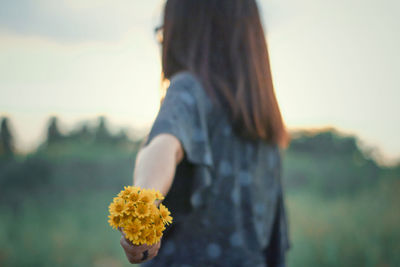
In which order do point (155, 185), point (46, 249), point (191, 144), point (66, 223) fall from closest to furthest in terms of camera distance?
point (155, 185)
point (191, 144)
point (46, 249)
point (66, 223)

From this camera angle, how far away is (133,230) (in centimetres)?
60

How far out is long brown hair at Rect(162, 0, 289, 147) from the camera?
1052 millimetres

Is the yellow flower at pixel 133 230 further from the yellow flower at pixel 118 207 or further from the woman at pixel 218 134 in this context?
the woman at pixel 218 134

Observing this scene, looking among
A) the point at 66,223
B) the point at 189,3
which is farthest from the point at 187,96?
the point at 66,223

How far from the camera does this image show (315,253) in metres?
3.31

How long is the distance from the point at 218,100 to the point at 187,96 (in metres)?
0.14

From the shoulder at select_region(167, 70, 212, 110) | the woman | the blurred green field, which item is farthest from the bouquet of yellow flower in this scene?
the blurred green field

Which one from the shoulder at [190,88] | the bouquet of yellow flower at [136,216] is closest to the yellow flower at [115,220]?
the bouquet of yellow flower at [136,216]

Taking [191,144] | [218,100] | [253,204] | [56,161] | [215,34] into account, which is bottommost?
[56,161]

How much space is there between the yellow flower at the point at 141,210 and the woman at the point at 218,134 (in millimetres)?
225

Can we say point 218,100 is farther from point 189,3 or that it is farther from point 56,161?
point 56,161

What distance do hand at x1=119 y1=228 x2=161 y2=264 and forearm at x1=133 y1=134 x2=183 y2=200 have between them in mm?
123

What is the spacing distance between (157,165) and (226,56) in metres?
0.54

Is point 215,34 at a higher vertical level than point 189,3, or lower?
lower
